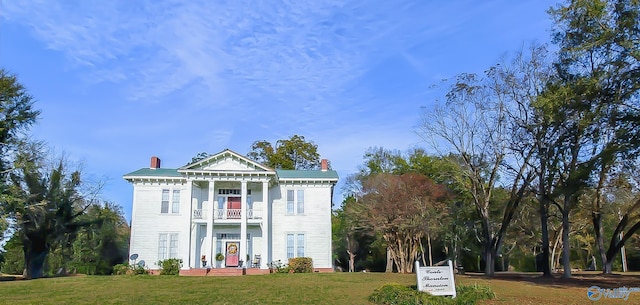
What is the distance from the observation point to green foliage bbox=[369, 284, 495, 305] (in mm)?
13484

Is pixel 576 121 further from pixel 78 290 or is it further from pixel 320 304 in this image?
pixel 78 290

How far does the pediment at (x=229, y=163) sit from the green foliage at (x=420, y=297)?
17352mm

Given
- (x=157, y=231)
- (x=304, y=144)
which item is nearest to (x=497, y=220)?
(x=304, y=144)

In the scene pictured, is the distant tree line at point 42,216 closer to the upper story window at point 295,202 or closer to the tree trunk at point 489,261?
the upper story window at point 295,202

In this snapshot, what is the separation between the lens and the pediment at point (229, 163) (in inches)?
1225

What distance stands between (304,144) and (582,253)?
3317 cm

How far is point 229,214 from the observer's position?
1245 inches

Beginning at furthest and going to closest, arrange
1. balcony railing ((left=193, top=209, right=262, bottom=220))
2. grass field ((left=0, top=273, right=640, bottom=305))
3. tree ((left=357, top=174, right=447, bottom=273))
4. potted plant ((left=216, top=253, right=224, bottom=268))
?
tree ((left=357, top=174, right=447, bottom=273)), balcony railing ((left=193, top=209, right=262, bottom=220)), potted plant ((left=216, top=253, right=224, bottom=268)), grass field ((left=0, top=273, right=640, bottom=305))

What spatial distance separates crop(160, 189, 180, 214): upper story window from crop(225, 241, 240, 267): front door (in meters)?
4.12

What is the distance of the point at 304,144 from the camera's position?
5278 cm

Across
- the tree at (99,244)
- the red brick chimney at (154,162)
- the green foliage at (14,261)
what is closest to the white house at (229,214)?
the red brick chimney at (154,162)

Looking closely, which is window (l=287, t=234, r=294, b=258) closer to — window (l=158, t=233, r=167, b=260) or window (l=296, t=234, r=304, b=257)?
window (l=296, t=234, r=304, b=257)

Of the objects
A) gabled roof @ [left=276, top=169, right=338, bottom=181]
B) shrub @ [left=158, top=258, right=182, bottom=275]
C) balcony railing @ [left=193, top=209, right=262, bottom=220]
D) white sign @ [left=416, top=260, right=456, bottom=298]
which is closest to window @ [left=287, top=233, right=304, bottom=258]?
balcony railing @ [left=193, top=209, right=262, bottom=220]

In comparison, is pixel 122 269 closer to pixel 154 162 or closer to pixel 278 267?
pixel 154 162
